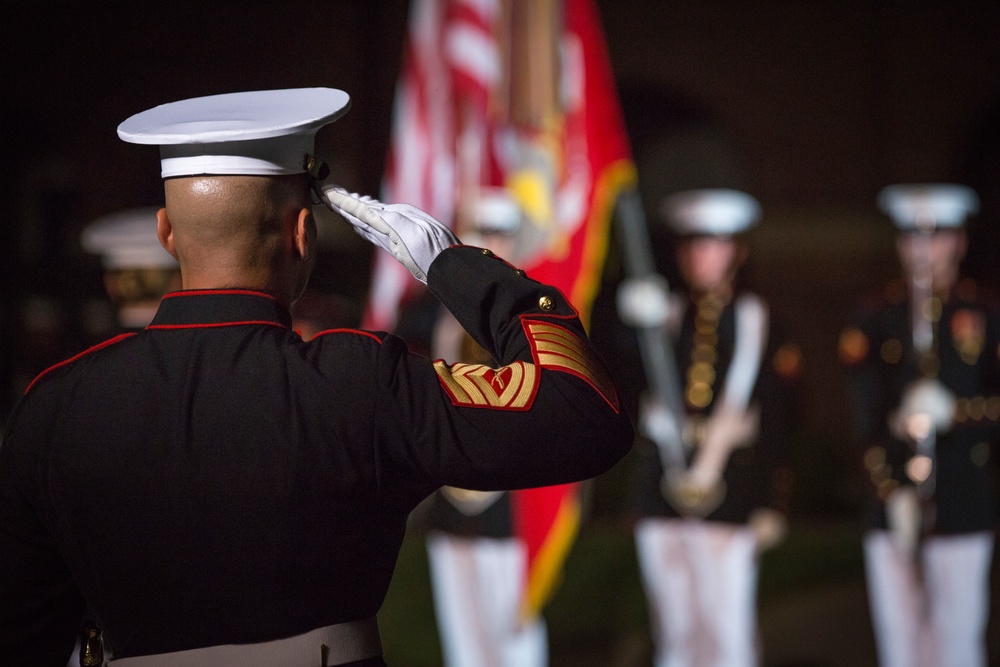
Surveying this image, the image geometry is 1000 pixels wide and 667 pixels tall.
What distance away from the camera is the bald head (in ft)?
4.39

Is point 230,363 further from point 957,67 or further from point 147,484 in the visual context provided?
point 957,67

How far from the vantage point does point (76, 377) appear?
1.33 m

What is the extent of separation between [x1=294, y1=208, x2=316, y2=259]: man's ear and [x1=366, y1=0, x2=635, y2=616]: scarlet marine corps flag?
293cm

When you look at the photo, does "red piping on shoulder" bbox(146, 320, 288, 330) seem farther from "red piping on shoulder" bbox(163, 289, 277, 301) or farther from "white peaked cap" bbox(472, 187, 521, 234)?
"white peaked cap" bbox(472, 187, 521, 234)

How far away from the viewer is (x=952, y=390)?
4223mm

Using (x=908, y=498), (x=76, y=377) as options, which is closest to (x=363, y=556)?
(x=76, y=377)

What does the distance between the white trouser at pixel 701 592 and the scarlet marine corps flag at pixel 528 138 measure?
0.43 metres

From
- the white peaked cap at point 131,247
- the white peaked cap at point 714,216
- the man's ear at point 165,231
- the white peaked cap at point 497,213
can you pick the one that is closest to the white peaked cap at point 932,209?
the white peaked cap at point 714,216

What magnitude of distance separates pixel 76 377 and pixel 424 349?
297cm

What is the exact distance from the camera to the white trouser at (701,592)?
4289mm

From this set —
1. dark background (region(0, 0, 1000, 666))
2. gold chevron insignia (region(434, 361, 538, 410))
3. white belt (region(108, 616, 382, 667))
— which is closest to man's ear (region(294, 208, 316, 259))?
gold chevron insignia (region(434, 361, 538, 410))

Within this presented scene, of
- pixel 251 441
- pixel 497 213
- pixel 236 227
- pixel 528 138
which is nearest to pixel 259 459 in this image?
pixel 251 441

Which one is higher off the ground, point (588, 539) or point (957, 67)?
point (957, 67)

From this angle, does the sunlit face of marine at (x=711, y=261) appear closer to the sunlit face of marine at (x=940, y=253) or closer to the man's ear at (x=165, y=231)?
the sunlit face of marine at (x=940, y=253)
